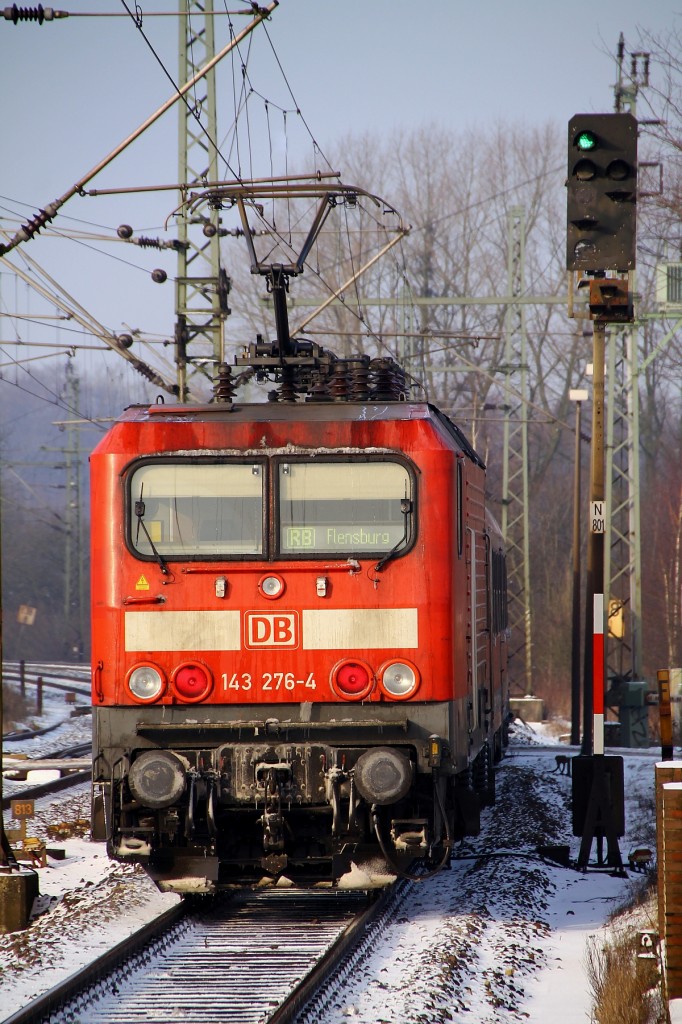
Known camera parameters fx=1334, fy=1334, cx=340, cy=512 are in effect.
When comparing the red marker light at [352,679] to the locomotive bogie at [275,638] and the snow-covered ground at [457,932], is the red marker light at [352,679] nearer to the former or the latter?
the locomotive bogie at [275,638]

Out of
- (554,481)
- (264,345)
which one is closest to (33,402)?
(554,481)

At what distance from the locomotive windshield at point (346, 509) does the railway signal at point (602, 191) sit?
271cm

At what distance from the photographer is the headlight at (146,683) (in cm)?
846

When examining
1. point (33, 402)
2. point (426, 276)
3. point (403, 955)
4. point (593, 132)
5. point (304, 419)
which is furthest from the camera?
point (33, 402)

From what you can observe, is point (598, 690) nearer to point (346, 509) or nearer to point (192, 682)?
point (346, 509)

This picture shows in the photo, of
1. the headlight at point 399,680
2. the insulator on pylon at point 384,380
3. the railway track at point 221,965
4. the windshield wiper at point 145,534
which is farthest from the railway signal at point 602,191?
the railway track at point 221,965

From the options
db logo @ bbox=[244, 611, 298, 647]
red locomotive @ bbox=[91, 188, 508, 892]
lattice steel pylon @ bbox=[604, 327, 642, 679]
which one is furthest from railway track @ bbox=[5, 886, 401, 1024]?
lattice steel pylon @ bbox=[604, 327, 642, 679]

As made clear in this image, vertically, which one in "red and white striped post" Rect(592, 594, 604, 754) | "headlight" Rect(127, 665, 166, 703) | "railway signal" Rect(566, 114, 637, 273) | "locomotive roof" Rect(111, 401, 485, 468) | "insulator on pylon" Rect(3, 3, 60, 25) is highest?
"insulator on pylon" Rect(3, 3, 60, 25)

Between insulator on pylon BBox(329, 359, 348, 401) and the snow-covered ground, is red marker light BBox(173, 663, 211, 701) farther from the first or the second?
insulator on pylon BBox(329, 359, 348, 401)

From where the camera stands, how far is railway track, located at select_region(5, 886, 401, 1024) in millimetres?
6918

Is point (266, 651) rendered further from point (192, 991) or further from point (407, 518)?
point (192, 991)

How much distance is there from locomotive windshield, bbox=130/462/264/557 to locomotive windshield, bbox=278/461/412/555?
0.21m

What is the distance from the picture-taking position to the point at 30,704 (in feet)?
104

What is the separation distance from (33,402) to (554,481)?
395 feet
